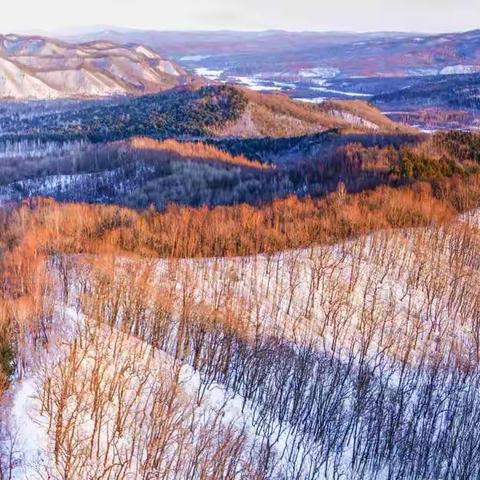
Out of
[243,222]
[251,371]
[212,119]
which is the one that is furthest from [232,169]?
[251,371]

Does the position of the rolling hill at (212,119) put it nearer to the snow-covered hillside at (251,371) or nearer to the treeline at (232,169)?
the treeline at (232,169)

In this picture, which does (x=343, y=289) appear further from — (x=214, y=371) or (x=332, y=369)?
(x=214, y=371)

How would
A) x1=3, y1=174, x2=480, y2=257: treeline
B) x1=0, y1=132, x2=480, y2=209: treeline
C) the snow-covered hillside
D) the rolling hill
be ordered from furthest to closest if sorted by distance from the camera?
the rolling hill < x1=0, y1=132, x2=480, y2=209: treeline < x1=3, y1=174, x2=480, y2=257: treeline < the snow-covered hillside

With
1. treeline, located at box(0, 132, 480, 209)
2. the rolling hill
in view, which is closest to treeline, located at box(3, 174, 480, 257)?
treeline, located at box(0, 132, 480, 209)

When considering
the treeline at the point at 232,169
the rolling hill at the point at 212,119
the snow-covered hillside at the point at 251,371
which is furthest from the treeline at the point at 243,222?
the rolling hill at the point at 212,119

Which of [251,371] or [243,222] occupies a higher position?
[243,222]

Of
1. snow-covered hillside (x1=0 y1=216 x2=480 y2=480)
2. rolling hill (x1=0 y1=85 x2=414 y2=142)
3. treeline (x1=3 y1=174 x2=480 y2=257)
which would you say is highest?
rolling hill (x1=0 y1=85 x2=414 y2=142)

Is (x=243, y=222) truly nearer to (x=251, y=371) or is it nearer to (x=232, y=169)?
(x=251, y=371)

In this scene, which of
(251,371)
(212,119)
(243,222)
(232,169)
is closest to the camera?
(251,371)

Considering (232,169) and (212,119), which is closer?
(232,169)

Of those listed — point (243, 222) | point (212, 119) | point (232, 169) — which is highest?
point (212, 119)

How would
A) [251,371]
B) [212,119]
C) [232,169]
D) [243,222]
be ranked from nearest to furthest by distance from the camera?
[251,371]
[243,222]
[232,169]
[212,119]

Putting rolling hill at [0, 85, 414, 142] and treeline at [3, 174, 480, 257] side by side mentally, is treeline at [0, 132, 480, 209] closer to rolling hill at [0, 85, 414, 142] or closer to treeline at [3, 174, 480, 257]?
treeline at [3, 174, 480, 257]
